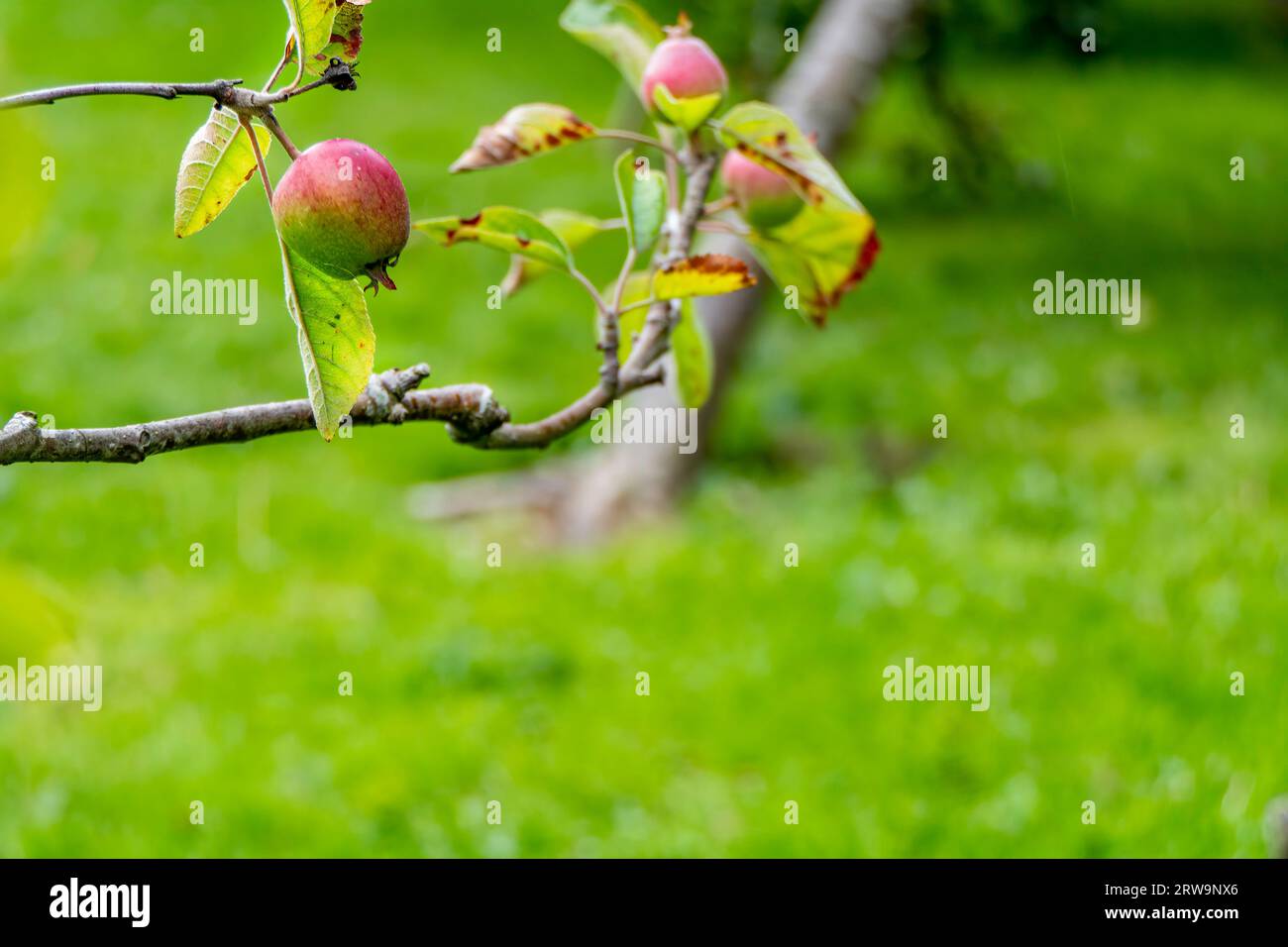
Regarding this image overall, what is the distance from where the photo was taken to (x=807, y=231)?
1225 millimetres

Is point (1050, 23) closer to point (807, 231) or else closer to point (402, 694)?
point (402, 694)

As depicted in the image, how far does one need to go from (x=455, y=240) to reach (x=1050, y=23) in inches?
338

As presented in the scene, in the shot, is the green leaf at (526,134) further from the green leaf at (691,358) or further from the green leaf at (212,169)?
the green leaf at (212,169)

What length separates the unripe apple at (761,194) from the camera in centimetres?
121

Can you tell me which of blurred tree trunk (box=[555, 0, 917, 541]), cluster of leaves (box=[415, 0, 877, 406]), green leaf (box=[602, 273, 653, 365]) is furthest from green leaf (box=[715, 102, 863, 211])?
blurred tree trunk (box=[555, 0, 917, 541])

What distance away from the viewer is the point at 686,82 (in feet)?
3.86

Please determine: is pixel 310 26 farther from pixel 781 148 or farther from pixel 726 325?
pixel 726 325

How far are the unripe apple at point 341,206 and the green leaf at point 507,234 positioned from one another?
279 millimetres

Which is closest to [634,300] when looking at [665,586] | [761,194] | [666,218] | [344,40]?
[666,218]

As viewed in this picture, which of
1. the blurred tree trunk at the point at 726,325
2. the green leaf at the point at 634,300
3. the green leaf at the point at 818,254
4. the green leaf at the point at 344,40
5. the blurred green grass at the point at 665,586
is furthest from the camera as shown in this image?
the blurred tree trunk at the point at 726,325

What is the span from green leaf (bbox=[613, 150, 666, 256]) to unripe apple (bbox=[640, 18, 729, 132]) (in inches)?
2.8

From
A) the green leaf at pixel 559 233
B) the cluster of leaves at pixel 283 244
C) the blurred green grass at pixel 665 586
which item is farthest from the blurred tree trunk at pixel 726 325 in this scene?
the cluster of leaves at pixel 283 244

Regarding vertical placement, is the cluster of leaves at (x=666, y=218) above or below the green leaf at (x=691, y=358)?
above

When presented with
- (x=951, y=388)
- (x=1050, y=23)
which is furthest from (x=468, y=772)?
(x=1050, y=23)
